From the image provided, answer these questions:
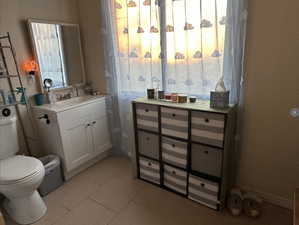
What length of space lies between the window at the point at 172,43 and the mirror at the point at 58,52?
67 centimetres

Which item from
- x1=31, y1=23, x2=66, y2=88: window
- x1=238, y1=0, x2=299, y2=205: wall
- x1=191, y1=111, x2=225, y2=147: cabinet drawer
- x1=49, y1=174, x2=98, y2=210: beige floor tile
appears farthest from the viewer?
x1=31, y1=23, x2=66, y2=88: window

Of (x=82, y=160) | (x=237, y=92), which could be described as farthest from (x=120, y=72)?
(x=237, y=92)

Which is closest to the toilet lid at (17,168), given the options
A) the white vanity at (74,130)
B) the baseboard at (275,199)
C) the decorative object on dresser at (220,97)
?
the white vanity at (74,130)

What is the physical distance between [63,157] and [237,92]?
1886 millimetres

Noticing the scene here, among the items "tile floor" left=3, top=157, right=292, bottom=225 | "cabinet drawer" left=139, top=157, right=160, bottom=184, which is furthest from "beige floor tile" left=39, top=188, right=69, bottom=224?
"cabinet drawer" left=139, top=157, right=160, bottom=184

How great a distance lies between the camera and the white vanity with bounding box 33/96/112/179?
2104mm

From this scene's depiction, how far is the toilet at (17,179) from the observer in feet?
5.25

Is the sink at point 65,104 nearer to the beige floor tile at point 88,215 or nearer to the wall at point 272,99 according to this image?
the beige floor tile at point 88,215

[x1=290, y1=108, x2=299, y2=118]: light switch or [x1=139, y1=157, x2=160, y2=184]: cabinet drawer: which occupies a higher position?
[x1=290, y1=108, x2=299, y2=118]: light switch

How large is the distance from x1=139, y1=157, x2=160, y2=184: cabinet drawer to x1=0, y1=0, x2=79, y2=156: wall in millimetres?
A: 1269

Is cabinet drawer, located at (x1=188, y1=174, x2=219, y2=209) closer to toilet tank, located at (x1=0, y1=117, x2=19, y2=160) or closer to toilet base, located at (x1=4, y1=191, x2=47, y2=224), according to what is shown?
toilet base, located at (x1=4, y1=191, x2=47, y2=224)

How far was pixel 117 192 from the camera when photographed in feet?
6.82

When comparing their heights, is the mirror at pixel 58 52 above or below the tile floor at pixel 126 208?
above

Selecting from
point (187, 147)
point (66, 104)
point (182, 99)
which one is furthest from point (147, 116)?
point (66, 104)
